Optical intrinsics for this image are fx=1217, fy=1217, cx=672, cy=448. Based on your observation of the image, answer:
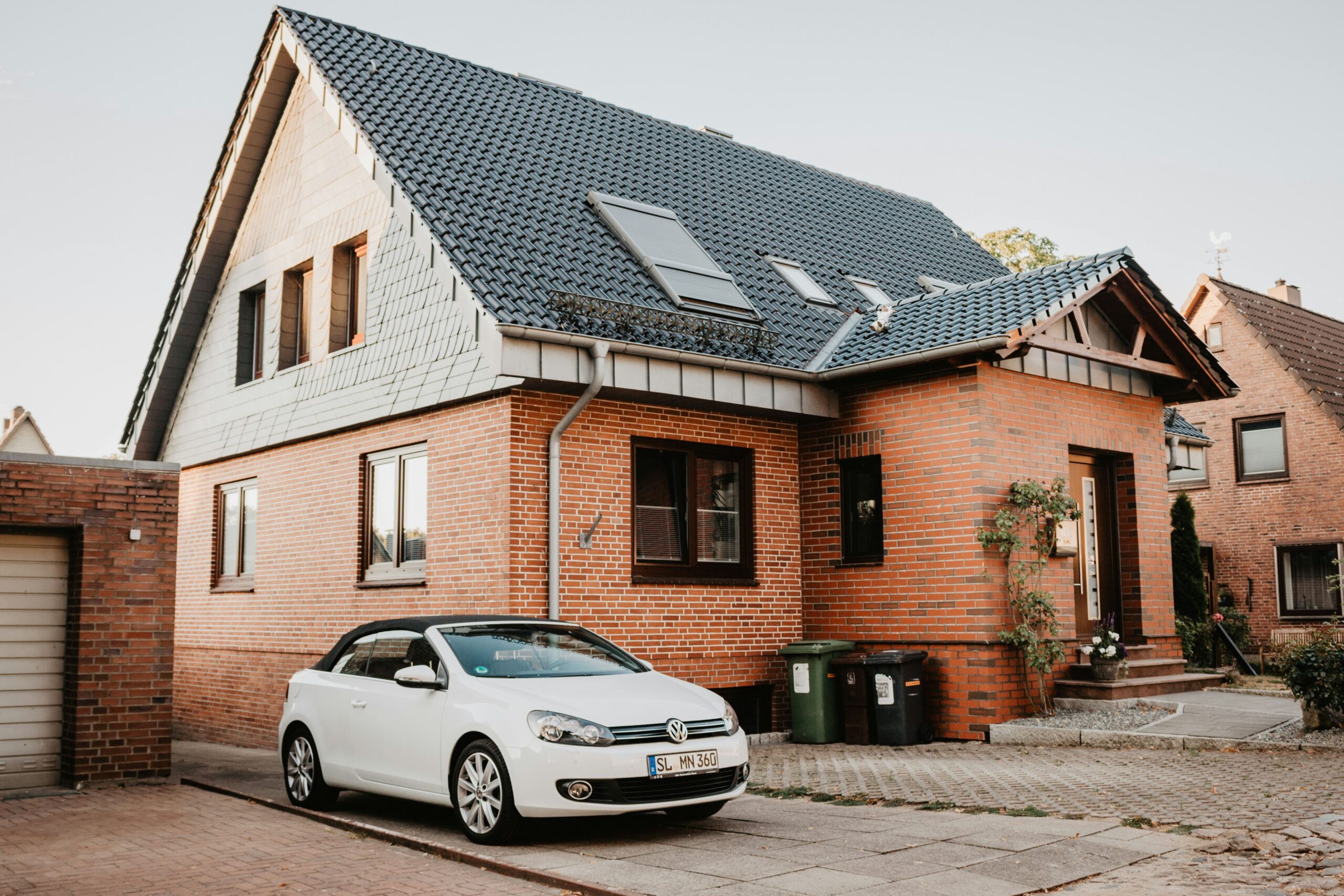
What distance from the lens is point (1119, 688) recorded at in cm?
1239

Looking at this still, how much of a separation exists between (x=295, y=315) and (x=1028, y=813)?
11.6m

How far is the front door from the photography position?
555 inches

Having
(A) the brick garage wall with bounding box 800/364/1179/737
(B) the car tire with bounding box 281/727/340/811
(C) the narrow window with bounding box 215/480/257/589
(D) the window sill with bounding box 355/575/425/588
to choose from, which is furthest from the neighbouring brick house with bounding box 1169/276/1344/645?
(B) the car tire with bounding box 281/727/340/811

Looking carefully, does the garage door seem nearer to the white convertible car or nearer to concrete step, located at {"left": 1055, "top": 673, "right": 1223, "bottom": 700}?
the white convertible car

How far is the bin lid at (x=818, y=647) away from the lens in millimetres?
12680

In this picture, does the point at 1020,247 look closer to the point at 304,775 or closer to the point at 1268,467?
the point at 1268,467

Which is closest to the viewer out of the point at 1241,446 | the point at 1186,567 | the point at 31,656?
the point at 31,656

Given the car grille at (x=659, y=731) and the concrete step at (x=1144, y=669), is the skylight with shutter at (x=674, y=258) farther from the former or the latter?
the car grille at (x=659, y=731)

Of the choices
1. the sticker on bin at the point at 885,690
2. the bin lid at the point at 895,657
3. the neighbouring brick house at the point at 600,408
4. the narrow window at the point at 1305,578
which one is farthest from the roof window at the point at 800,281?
the narrow window at the point at 1305,578

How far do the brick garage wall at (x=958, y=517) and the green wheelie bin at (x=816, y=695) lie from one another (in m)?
0.72

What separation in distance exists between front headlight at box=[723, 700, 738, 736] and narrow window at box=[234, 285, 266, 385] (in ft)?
35.3

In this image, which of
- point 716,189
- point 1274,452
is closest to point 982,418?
point 716,189

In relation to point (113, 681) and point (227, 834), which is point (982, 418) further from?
point (113, 681)

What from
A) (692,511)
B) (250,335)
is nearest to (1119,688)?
(692,511)
